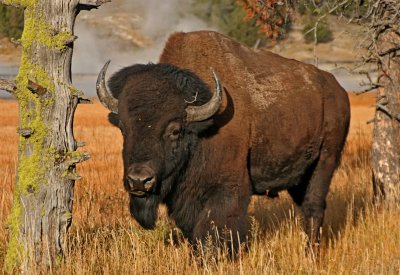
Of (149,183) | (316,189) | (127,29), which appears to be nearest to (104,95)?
(149,183)

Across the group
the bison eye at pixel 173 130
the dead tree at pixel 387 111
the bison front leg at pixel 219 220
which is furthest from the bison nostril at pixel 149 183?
the dead tree at pixel 387 111

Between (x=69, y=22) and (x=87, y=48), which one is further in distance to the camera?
(x=87, y=48)

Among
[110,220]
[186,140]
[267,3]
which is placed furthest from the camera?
[267,3]

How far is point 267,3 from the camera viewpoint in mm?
9703

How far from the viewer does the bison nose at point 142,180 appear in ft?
18.4

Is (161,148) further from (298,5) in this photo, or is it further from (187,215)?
(298,5)

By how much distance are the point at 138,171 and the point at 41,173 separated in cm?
86

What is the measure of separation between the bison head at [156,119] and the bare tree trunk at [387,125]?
460cm

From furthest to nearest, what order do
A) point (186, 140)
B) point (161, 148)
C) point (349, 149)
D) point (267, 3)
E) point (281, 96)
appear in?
1. point (349, 149)
2. point (267, 3)
3. point (281, 96)
4. point (186, 140)
5. point (161, 148)

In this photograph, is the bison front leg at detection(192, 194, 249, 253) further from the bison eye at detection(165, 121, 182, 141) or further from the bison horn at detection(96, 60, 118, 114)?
the bison horn at detection(96, 60, 118, 114)

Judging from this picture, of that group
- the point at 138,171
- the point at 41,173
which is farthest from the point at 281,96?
the point at 41,173

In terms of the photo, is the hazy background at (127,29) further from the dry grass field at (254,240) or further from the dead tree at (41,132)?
the dead tree at (41,132)

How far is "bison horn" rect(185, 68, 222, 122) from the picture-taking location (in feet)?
20.8

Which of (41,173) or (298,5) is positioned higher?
(298,5)
